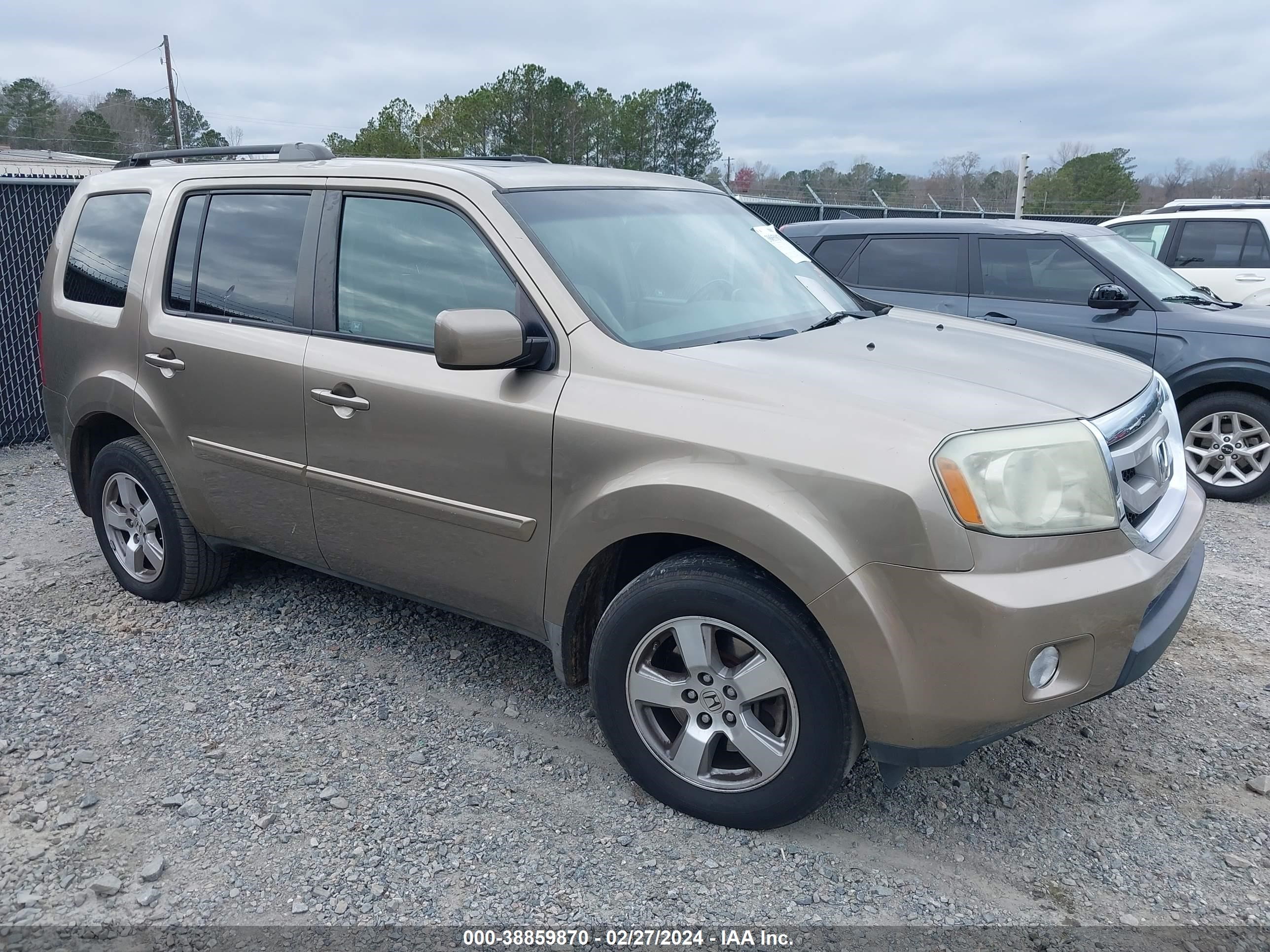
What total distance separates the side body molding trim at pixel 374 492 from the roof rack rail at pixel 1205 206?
30.0 feet

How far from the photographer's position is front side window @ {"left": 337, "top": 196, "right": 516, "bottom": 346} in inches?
128

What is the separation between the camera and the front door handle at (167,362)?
13.0 feet

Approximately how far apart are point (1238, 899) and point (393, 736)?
254cm

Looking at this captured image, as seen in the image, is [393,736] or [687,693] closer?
[687,693]

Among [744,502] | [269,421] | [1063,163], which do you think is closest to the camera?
[744,502]

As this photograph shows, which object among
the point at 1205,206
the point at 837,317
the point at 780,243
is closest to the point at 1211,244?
the point at 1205,206

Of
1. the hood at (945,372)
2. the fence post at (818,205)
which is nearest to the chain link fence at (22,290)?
the hood at (945,372)

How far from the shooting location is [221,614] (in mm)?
Answer: 4457

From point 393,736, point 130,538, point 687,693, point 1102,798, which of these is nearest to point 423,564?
point 393,736

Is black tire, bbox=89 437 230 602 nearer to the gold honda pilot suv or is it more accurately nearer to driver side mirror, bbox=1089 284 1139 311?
the gold honda pilot suv

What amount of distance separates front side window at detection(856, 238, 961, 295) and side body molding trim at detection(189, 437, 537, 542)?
4.89 meters

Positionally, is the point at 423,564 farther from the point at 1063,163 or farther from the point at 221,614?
the point at 1063,163

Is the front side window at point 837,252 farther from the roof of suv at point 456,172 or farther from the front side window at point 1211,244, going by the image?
the front side window at point 1211,244

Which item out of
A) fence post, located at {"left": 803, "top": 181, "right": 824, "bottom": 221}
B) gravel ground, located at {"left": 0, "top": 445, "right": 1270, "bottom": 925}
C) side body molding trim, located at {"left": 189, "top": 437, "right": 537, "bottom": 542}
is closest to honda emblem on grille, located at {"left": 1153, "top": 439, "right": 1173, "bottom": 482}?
gravel ground, located at {"left": 0, "top": 445, "right": 1270, "bottom": 925}
